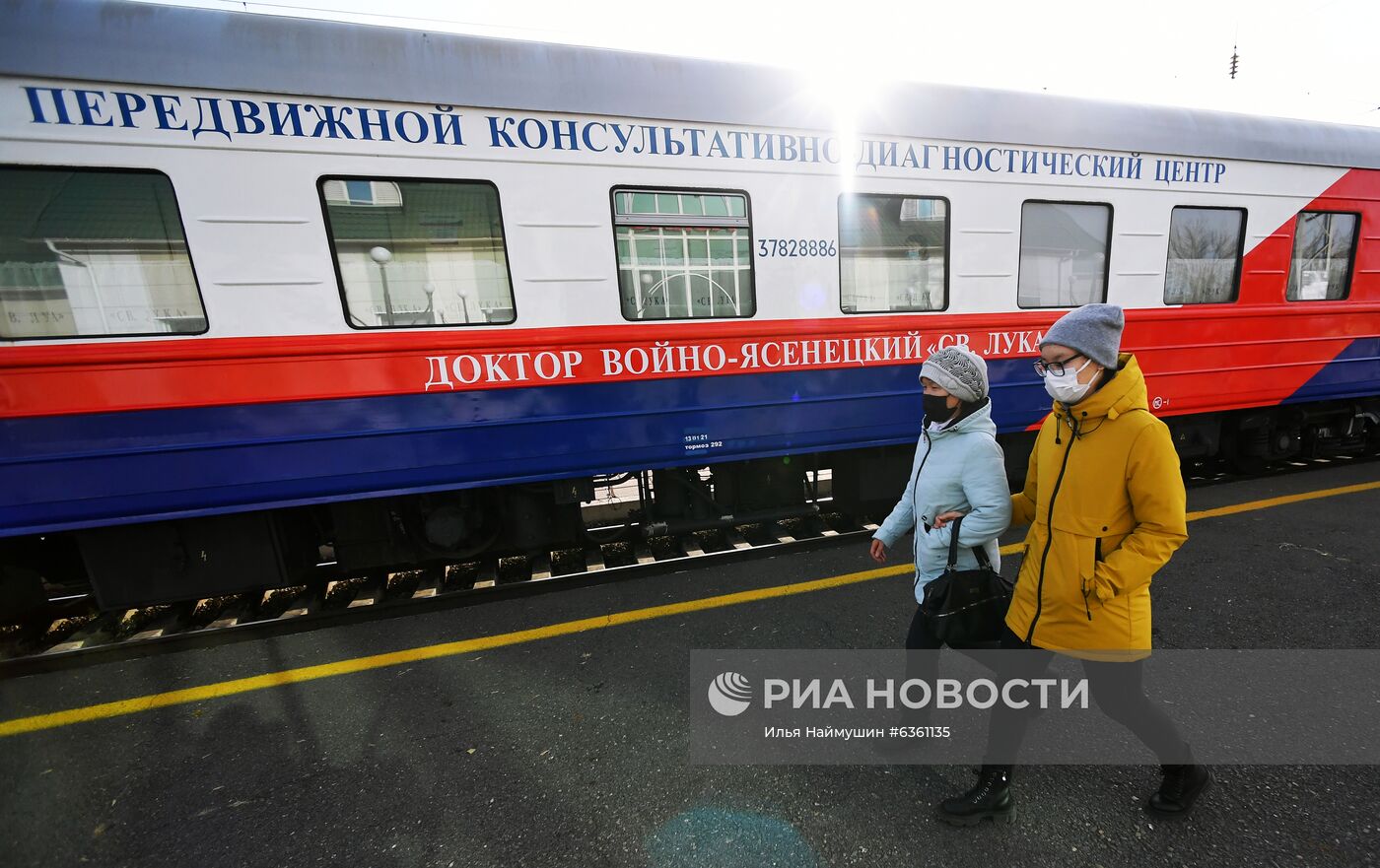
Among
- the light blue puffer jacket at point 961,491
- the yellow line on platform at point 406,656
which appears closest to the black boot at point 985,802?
the light blue puffer jacket at point 961,491

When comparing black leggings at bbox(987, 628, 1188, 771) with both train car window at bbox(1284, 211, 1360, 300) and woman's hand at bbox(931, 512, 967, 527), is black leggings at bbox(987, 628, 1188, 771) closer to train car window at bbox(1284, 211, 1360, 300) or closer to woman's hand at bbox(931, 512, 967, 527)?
woman's hand at bbox(931, 512, 967, 527)

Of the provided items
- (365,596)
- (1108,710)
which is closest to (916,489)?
(1108,710)

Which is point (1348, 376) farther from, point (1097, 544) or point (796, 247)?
point (1097, 544)

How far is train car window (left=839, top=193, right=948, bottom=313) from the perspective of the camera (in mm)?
3717

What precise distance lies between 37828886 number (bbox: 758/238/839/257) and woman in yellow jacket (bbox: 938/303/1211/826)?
84.3 inches

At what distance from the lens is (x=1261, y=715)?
2.29 m

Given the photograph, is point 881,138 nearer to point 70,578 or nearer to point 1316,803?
point 1316,803

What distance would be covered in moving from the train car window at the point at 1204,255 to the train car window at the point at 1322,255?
0.69m

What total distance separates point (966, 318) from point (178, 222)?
16.1ft

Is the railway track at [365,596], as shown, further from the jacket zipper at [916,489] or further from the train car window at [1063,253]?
the train car window at [1063,253]

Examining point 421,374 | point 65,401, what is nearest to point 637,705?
point 421,374

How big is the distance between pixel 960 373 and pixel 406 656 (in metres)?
3.19

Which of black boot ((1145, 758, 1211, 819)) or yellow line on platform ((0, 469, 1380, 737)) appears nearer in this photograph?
black boot ((1145, 758, 1211, 819))

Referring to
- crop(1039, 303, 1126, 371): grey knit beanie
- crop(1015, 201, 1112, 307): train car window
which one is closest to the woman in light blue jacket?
crop(1039, 303, 1126, 371): grey knit beanie
